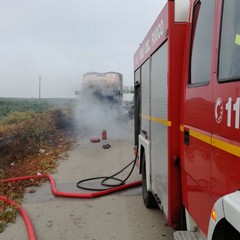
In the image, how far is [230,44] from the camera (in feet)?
7.79

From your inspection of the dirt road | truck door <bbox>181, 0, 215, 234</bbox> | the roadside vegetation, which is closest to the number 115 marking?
truck door <bbox>181, 0, 215, 234</bbox>

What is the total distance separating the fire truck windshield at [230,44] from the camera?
7.42ft

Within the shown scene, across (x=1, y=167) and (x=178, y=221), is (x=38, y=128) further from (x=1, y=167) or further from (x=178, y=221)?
(x=178, y=221)

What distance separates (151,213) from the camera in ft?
20.3

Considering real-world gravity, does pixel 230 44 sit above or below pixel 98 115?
above

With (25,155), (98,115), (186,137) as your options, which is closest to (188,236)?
(186,137)

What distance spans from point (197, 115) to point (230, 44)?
2.57 feet

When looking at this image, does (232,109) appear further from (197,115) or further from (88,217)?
(88,217)

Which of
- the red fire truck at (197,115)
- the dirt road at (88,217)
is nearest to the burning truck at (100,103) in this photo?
the dirt road at (88,217)

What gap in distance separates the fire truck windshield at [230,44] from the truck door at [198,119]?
9.9 inches

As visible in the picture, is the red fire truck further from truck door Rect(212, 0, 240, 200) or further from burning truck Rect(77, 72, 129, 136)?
burning truck Rect(77, 72, 129, 136)

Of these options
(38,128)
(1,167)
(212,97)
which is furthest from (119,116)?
(212,97)

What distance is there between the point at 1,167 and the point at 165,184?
23.0 ft

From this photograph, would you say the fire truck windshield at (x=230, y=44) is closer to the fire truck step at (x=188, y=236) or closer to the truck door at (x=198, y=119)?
the truck door at (x=198, y=119)
